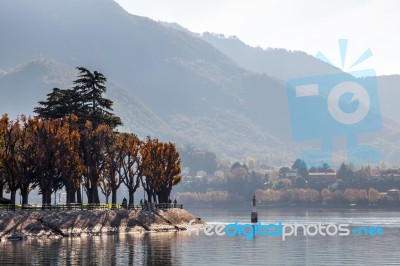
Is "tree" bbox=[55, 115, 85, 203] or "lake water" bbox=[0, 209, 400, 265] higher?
"tree" bbox=[55, 115, 85, 203]

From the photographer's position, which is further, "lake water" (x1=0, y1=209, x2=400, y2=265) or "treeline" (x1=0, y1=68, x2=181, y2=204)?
"treeline" (x1=0, y1=68, x2=181, y2=204)

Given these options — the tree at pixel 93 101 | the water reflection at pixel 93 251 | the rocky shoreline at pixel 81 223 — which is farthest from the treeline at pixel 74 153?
the water reflection at pixel 93 251

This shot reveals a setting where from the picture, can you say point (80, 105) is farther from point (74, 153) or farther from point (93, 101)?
point (74, 153)

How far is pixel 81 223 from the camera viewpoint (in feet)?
426

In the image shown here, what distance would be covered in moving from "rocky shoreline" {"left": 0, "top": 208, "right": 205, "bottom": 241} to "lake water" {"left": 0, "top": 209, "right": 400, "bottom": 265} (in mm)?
4519

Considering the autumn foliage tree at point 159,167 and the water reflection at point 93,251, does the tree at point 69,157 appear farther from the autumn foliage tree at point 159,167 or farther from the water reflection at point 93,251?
the autumn foliage tree at point 159,167

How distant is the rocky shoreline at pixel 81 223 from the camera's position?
11775cm

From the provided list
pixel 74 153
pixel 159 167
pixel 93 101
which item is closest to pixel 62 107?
pixel 93 101

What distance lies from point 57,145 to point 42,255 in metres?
44.7

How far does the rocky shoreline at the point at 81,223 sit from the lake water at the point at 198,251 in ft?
14.8

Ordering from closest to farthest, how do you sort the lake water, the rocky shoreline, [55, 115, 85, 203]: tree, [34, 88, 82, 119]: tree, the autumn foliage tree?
1. the lake water
2. the rocky shoreline
3. [55, 115, 85, 203]: tree
4. [34, 88, 82, 119]: tree
5. the autumn foliage tree

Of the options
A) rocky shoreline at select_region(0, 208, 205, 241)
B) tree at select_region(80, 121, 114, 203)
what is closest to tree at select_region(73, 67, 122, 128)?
tree at select_region(80, 121, 114, 203)

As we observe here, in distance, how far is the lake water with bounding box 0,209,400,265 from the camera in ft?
285

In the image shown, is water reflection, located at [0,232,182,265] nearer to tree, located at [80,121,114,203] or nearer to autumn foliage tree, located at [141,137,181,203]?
tree, located at [80,121,114,203]
